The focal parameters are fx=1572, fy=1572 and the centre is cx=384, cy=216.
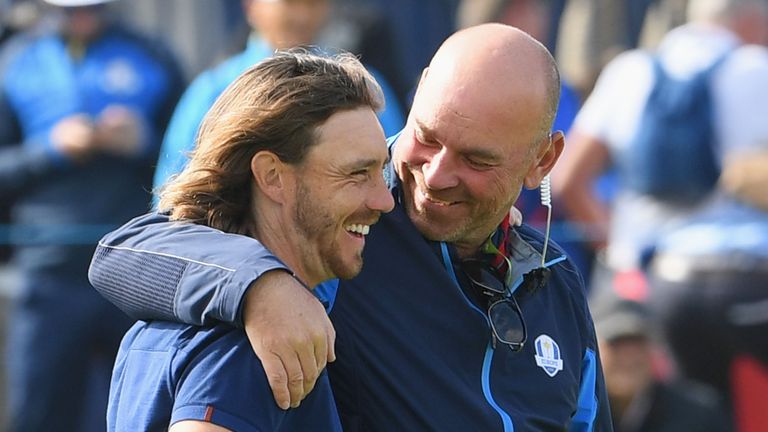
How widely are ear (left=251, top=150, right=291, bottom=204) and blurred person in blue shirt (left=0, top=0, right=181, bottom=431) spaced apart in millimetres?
3839

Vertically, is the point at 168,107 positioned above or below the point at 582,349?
below

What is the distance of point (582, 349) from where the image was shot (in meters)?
3.26

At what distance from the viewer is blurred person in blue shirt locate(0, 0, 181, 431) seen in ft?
21.4

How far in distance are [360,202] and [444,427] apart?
1.57ft

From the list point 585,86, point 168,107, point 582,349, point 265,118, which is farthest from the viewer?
point 585,86

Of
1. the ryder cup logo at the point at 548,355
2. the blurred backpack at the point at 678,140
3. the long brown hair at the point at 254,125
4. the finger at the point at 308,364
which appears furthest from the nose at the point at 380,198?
the blurred backpack at the point at 678,140

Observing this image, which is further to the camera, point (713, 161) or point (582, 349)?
point (713, 161)

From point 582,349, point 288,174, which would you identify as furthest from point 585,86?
point 288,174

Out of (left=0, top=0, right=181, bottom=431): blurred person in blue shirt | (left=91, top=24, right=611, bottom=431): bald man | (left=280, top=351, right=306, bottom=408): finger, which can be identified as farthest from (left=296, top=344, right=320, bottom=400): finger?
(left=0, top=0, right=181, bottom=431): blurred person in blue shirt

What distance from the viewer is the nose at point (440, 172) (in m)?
3.05

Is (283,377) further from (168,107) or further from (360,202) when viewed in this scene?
(168,107)

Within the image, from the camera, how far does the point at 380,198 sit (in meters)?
2.81

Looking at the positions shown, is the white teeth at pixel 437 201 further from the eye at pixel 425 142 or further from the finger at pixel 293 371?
the finger at pixel 293 371

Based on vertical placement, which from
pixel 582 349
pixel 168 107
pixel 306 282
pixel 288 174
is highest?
pixel 288 174
